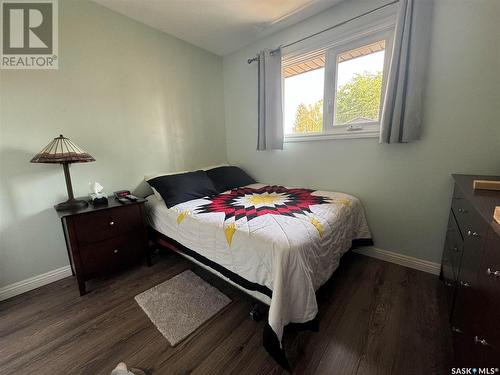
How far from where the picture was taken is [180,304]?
4.78 ft

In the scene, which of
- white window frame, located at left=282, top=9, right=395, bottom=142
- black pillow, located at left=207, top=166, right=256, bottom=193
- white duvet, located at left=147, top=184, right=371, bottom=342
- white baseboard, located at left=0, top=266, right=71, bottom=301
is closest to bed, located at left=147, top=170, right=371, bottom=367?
white duvet, located at left=147, top=184, right=371, bottom=342

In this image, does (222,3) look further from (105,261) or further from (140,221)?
(105,261)

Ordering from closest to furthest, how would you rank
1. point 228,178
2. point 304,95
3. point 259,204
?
1. point 259,204
2. point 304,95
3. point 228,178

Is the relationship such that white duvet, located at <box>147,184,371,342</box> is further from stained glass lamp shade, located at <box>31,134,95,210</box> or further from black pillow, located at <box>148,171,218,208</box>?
stained glass lamp shade, located at <box>31,134,95,210</box>

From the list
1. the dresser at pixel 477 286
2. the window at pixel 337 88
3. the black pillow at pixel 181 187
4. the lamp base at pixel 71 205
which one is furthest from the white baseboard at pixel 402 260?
the lamp base at pixel 71 205

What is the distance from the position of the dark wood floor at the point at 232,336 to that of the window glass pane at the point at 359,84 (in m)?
1.50

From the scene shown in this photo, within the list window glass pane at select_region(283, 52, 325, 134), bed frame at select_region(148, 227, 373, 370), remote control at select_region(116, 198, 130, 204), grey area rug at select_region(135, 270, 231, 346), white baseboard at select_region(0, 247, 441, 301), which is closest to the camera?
bed frame at select_region(148, 227, 373, 370)

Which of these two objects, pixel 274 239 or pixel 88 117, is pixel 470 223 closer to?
pixel 274 239

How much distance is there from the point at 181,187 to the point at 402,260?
2223 millimetres

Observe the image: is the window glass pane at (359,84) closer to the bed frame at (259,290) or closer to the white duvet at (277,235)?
the white duvet at (277,235)

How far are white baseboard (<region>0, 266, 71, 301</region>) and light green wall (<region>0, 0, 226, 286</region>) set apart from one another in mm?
44

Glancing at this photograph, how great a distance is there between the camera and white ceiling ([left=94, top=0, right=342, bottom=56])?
1857mm

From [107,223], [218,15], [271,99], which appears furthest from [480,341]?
[218,15]

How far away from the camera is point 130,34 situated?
2.05m
